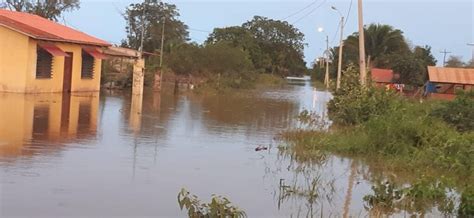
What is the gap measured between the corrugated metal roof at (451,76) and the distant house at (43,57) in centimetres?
2657

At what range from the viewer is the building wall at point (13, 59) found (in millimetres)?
26203

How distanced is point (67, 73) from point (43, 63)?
2.20m

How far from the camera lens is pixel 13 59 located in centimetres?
2627

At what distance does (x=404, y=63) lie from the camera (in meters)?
59.3

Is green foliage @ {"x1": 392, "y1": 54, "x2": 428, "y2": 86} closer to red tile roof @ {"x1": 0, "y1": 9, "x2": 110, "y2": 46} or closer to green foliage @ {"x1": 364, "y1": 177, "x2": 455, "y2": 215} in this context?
red tile roof @ {"x1": 0, "y1": 9, "x2": 110, "y2": 46}

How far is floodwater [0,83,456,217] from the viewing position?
26.8 ft

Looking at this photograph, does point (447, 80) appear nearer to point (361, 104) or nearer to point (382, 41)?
point (382, 41)

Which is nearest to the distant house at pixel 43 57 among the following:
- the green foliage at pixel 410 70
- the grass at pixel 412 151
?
the grass at pixel 412 151

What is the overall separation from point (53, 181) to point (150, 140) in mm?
5513

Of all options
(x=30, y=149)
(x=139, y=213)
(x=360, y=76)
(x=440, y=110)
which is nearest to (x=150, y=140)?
(x=30, y=149)

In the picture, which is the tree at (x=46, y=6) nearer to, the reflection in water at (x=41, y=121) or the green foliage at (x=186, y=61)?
the green foliage at (x=186, y=61)

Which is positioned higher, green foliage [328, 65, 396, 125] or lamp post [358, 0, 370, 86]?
lamp post [358, 0, 370, 86]

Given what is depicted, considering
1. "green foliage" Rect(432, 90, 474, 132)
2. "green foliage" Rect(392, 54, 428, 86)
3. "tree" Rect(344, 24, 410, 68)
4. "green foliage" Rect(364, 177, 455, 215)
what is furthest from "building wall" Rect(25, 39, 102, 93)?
"tree" Rect(344, 24, 410, 68)

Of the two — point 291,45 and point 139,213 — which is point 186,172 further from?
point 291,45
